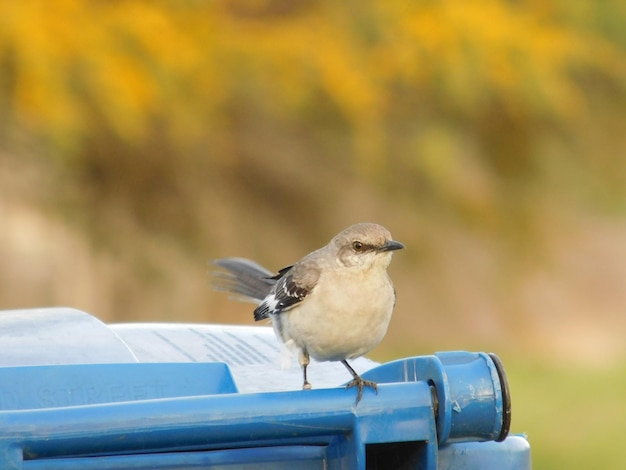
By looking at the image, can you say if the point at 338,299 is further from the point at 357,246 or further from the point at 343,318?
the point at 357,246

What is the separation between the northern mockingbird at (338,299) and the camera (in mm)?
3842

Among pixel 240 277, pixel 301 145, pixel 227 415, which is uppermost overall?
pixel 301 145

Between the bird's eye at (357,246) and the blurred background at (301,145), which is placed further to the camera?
the blurred background at (301,145)

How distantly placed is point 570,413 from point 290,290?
301 inches

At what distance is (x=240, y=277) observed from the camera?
16.9ft

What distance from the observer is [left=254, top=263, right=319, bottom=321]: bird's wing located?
13.5 feet

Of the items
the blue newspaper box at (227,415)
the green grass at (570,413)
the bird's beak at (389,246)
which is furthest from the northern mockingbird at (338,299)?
the green grass at (570,413)

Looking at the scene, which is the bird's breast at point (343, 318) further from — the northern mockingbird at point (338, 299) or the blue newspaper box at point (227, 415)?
the blue newspaper box at point (227, 415)

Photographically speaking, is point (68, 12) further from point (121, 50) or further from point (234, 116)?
point (234, 116)

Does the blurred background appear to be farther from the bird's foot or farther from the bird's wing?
the bird's foot

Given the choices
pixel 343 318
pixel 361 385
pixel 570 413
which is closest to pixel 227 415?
pixel 361 385

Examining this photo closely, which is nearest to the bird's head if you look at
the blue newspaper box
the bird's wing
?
the bird's wing

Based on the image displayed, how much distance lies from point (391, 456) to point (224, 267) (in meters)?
2.26

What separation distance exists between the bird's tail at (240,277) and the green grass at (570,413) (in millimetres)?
5413
